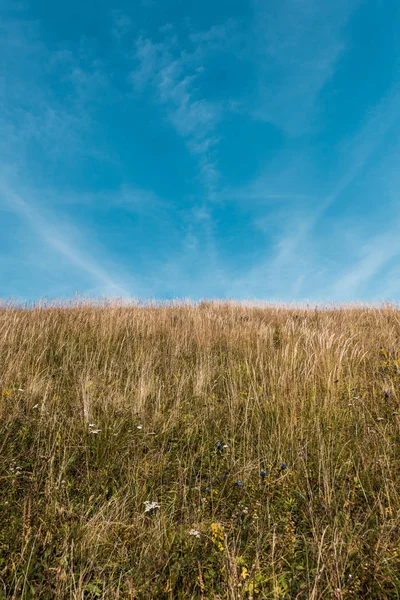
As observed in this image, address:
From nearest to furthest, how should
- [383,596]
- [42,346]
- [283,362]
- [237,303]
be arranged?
[383,596], [283,362], [42,346], [237,303]

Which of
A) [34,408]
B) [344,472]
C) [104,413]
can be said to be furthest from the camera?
[34,408]

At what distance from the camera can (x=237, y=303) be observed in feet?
45.8

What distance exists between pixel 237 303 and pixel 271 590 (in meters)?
12.4

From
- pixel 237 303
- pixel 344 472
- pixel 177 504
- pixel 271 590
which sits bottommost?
pixel 271 590

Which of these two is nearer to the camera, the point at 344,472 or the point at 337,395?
the point at 344,472

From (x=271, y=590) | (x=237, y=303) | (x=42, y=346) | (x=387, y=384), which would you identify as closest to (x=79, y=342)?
(x=42, y=346)

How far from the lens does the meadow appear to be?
1.68 meters

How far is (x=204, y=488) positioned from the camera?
239cm

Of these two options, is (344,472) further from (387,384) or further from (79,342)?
(79,342)

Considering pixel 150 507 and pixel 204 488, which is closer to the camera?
pixel 150 507

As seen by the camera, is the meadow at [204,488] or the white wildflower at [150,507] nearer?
the meadow at [204,488]

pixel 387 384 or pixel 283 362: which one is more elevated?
pixel 283 362

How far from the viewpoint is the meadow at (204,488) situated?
66.2 inches

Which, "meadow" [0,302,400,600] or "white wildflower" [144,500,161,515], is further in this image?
"white wildflower" [144,500,161,515]
